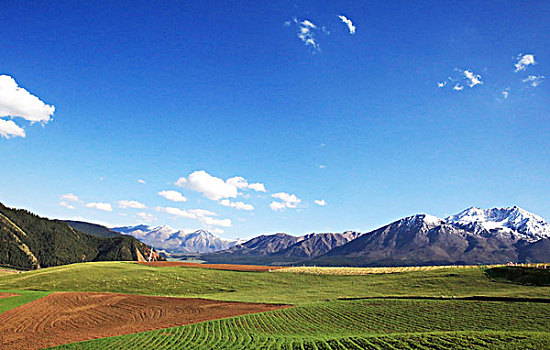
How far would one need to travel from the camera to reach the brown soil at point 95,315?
114 ft

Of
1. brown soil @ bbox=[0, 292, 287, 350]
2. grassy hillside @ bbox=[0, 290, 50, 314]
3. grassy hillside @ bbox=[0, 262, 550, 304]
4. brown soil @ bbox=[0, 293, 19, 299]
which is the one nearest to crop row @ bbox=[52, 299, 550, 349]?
brown soil @ bbox=[0, 292, 287, 350]

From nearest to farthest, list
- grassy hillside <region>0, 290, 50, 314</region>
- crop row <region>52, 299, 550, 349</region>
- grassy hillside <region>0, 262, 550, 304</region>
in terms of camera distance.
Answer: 1. crop row <region>52, 299, 550, 349</region>
2. grassy hillside <region>0, 290, 50, 314</region>
3. grassy hillside <region>0, 262, 550, 304</region>

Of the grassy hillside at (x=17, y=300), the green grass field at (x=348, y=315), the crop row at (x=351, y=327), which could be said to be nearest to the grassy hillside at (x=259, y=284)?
the green grass field at (x=348, y=315)

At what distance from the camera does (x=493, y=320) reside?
3462 centimetres

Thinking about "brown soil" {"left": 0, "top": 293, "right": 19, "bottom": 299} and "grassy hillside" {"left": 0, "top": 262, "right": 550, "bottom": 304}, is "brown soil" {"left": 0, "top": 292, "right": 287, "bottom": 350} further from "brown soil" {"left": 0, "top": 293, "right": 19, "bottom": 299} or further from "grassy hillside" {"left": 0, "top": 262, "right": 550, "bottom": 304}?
"grassy hillside" {"left": 0, "top": 262, "right": 550, "bottom": 304}

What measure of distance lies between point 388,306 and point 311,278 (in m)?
45.7

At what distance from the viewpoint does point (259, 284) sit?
81000 millimetres

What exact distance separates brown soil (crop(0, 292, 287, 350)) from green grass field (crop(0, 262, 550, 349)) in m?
4.49

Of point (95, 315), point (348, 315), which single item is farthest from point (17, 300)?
point (348, 315)

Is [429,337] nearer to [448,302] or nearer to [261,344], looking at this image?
[261,344]

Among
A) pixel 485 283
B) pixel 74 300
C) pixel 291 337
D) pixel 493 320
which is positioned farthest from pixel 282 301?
pixel 485 283

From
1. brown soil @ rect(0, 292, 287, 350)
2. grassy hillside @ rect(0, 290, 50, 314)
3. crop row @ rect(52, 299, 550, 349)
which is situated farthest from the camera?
grassy hillside @ rect(0, 290, 50, 314)

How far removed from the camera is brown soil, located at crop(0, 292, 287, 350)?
3472 cm

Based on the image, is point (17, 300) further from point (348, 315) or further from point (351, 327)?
point (351, 327)
